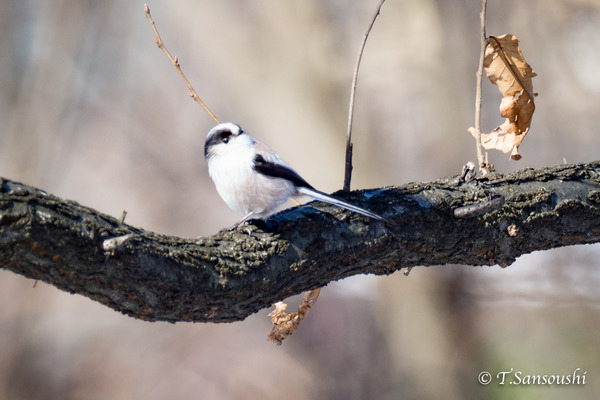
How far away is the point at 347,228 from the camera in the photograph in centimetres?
156

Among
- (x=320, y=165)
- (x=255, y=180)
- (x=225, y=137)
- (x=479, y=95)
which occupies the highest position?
(x=320, y=165)

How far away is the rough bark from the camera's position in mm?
1089

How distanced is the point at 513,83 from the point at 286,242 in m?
1.08

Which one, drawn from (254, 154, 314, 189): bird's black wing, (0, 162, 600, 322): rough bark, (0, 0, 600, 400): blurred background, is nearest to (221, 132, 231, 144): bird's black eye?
(254, 154, 314, 189): bird's black wing

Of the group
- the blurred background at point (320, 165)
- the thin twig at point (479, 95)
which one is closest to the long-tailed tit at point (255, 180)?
the thin twig at point (479, 95)

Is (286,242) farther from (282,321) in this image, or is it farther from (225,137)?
(225,137)

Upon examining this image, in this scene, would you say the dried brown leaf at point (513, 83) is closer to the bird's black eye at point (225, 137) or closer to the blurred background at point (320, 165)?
the bird's black eye at point (225, 137)

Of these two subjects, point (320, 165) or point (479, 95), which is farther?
point (320, 165)

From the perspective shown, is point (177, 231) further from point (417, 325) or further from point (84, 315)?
point (417, 325)

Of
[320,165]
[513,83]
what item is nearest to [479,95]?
[513,83]

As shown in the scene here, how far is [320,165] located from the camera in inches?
227

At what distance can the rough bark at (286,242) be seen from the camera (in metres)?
1.09

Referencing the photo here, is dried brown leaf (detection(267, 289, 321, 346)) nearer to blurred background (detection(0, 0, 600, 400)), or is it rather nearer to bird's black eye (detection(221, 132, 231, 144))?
bird's black eye (detection(221, 132, 231, 144))

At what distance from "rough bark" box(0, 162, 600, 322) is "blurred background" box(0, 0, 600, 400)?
11.5 feet
